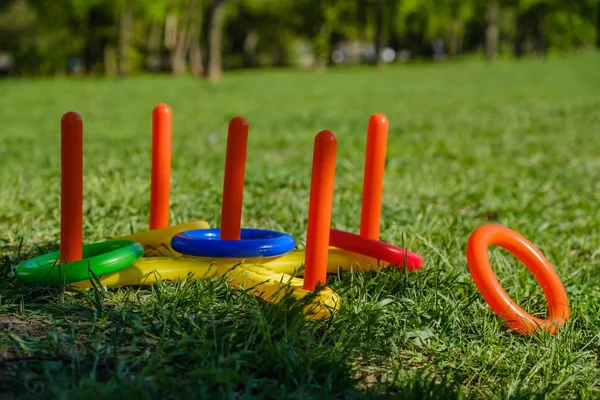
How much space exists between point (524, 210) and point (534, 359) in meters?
2.53

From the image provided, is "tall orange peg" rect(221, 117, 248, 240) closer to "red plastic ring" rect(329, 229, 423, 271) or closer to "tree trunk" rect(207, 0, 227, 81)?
"red plastic ring" rect(329, 229, 423, 271)

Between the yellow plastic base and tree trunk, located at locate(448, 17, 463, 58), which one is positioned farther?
tree trunk, located at locate(448, 17, 463, 58)

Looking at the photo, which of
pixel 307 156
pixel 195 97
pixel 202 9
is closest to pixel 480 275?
pixel 307 156

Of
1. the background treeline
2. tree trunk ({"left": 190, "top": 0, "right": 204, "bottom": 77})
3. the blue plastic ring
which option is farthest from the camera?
the background treeline

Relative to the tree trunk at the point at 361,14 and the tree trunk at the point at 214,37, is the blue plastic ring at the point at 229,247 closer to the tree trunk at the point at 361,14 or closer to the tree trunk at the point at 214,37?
the tree trunk at the point at 214,37

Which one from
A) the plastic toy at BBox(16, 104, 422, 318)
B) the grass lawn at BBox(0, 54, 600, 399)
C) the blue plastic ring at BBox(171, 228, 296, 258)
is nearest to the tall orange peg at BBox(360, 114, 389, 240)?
the plastic toy at BBox(16, 104, 422, 318)

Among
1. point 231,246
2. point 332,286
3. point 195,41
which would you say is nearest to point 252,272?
point 231,246

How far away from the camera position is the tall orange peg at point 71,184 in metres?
2.88

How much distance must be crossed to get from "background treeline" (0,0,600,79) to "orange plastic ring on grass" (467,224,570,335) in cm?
2313

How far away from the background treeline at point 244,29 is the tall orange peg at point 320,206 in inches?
920

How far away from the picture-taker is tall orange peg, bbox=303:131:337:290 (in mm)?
2719

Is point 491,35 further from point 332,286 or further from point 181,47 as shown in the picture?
point 332,286

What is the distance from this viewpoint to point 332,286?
3191mm

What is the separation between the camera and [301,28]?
54.7 metres
